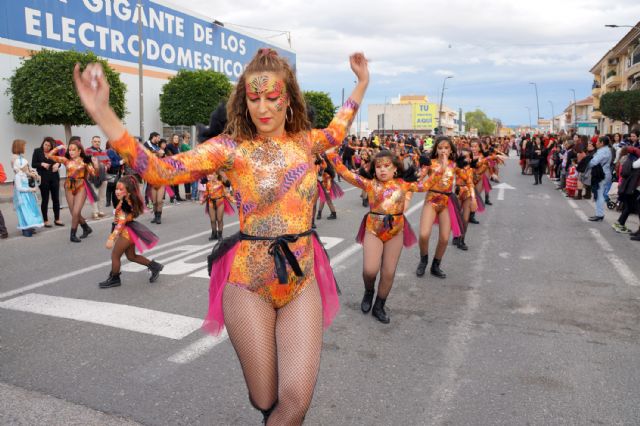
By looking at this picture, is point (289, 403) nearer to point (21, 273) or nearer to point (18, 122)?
point (21, 273)

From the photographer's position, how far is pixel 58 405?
3.51 metres

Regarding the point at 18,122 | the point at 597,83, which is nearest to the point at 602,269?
the point at 18,122

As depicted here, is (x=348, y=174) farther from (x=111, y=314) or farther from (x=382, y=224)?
(x=111, y=314)

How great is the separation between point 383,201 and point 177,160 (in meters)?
3.39

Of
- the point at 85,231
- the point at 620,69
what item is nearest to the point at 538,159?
the point at 85,231

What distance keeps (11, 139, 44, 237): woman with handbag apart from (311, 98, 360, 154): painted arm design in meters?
9.33

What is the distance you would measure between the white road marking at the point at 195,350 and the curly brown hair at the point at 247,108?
7.94 feet

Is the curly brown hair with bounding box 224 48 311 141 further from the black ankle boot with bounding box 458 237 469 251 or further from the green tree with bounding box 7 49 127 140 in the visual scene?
the green tree with bounding box 7 49 127 140

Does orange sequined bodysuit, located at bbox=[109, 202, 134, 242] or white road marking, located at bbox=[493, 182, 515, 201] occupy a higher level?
orange sequined bodysuit, located at bbox=[109, 202, 134, 242]

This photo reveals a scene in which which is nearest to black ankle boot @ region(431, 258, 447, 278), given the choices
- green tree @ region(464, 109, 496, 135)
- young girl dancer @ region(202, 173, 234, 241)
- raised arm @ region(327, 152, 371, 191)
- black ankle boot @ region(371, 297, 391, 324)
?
black ankle boot @ region(371, 297, 391, 324)

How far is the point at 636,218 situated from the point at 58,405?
43.9 feet

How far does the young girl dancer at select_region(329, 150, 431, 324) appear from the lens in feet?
17.5

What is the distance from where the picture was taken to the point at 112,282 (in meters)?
6.49

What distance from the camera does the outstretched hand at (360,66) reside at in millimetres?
2932
